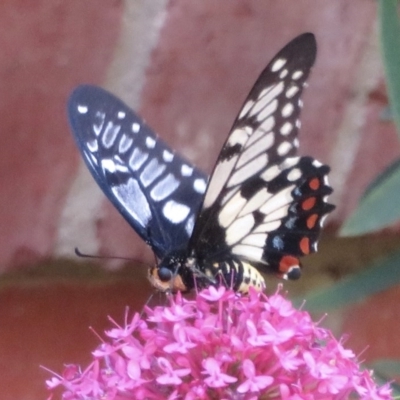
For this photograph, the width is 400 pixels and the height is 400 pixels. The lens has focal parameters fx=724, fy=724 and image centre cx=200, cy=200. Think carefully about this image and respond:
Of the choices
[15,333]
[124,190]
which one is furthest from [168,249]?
[15,333]

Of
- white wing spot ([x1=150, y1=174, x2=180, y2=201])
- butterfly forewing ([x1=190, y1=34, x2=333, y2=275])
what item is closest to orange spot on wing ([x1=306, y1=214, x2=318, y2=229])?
butterfly forewing ([x1=190, y1=34, x2=333, y2=275])

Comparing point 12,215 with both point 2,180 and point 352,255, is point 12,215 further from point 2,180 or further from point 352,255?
point 352,255

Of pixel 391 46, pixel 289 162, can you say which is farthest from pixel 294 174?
pixel 391 46

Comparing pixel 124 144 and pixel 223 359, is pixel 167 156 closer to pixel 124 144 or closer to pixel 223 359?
pixel 124 144

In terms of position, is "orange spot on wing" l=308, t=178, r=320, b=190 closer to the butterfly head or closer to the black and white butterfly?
the black and white butterfly

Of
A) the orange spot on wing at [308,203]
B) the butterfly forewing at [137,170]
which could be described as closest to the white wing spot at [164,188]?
the butterfly forewing at [137,170]

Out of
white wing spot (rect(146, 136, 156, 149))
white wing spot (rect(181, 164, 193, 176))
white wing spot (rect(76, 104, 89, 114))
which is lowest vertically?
white wing spot (rect(181, 164, 193, 176))

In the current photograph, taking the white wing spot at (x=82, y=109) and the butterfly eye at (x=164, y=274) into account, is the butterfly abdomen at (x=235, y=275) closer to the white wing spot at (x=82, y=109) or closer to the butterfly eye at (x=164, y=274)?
the butterfly eye at (x=164, y=274)
